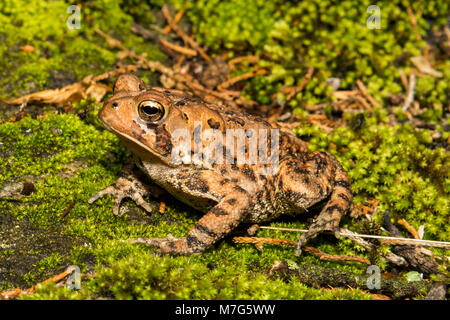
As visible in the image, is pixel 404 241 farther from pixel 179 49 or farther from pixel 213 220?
pixel 179 49

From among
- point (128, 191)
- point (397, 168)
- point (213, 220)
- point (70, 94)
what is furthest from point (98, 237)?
point (397, 168)

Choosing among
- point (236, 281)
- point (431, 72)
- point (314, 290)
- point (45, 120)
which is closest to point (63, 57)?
point (45, 120)

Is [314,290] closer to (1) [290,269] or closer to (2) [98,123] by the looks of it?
(1) [290,269]

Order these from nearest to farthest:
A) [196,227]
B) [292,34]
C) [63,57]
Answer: [196,227], [63,57], [292,34]

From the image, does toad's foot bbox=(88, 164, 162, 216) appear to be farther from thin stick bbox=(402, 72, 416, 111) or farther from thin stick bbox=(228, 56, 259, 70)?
thin stick bbox=(402, 72, 416, 111)

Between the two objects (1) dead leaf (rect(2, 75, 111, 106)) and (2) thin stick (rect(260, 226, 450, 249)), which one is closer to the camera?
(2) thin stick (rect(260, 226, 450, 249))

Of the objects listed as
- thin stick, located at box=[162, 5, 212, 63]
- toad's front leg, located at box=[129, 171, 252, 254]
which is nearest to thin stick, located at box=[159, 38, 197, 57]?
thin stick, located at box=[162, 5, 212, 63]

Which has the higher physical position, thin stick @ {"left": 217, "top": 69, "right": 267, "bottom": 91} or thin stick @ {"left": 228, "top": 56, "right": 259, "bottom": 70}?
thin stick @ {"left": 228, "top": 56, "right": 259, "bottom": 70}
